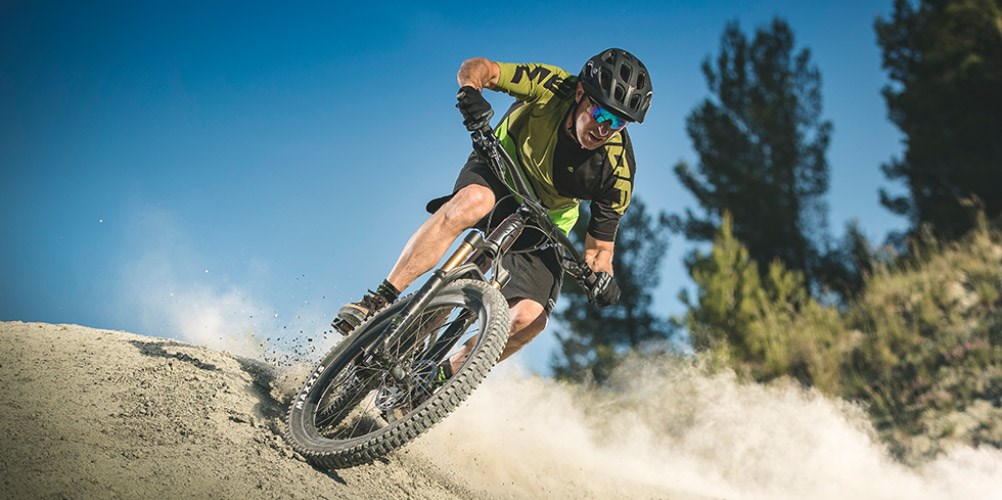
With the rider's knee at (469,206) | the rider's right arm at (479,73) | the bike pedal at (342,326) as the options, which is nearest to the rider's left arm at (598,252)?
the rider's knee at (469,206)

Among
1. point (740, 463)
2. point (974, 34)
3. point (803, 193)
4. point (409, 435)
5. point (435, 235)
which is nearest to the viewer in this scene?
point (409, 435)

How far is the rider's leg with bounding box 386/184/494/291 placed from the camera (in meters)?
4.91

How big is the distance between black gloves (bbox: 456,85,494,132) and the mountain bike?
70 millimetres

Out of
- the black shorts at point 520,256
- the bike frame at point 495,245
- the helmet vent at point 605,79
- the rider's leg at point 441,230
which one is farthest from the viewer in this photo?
the black shorts at point 520,256

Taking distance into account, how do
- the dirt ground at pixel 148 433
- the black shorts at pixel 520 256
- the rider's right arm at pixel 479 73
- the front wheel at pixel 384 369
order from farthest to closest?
the black shorts at pixel 520 256 → the rider's right arm at pixel 479 73 → the front wheel at pixel 384 369 → the dirt ground at pixel 148 433

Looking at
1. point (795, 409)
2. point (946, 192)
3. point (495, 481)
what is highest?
point (946, 192)

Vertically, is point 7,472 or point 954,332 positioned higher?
point 954,332

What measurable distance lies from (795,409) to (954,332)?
141 inches

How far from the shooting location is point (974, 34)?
21.7 m

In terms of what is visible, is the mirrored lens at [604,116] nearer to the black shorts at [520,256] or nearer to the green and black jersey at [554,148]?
the green and black jersey at [554,148]

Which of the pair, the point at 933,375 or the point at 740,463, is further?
the point at 933,375

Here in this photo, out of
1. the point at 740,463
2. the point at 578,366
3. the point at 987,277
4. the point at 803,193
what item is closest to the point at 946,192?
the point at 803,193

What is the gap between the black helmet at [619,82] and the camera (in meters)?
4.70

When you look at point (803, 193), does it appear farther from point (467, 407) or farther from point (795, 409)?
point (467, 407)
